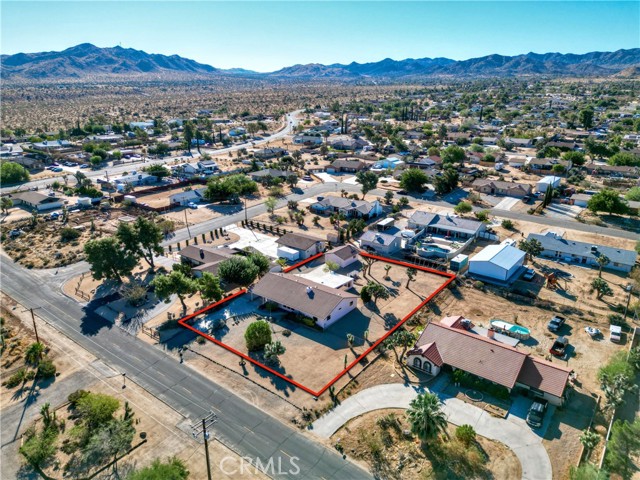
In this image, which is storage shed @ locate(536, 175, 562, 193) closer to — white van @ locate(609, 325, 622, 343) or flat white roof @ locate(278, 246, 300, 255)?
white van @ locate(609, 325, 622, 343)

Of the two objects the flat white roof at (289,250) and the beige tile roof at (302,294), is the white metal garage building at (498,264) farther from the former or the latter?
the flat white roof at (289,250)

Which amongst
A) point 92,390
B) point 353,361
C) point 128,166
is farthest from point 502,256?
point 128,166

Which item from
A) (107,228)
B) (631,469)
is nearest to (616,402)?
(631,469)

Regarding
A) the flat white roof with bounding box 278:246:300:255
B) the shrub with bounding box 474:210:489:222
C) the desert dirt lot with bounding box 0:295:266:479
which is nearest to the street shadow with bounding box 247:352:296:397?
the desert dirt lot with bounding box 0:295:266:479

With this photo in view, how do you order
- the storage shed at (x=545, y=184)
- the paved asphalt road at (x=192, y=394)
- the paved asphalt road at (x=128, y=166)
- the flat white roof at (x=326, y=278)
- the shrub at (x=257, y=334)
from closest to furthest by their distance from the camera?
the paved asphalt road at (x=192, y=394) → the shrub at (x=257, y=334) → the flat white roof at (x=326, y=278) → the storage shed at (x=545, y=184) → the paved asphalt road at (x=128, y=166)

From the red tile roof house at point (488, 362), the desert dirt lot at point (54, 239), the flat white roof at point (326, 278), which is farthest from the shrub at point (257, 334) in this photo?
the desert dirt lot at point (54, 239)

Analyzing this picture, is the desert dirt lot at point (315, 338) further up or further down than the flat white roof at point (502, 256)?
further down
